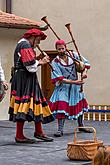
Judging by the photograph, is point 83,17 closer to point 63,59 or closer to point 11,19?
point 11,19

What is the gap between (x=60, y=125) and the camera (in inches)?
362

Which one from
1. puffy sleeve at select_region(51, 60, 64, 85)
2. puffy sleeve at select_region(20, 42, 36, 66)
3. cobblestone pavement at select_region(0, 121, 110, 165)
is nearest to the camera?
cobblestone pavement at select_region(0, 121, 110, 165)

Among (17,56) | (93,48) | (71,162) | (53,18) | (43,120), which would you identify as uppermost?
(53,18)

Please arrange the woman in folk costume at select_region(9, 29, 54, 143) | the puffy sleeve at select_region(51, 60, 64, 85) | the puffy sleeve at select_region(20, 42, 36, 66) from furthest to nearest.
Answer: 1. the puffy sleeve at select_region(51, 60, 64, 85)
2. the woman in folk costume at select_region(9, 29, 54, 143)
3. the puffy sleeve at select_region(20, 42, 36, 66)

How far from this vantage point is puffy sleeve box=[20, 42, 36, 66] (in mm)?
7699

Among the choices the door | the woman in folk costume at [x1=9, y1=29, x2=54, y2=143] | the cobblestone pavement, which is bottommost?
the cobblestone pavement

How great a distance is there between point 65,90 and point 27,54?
5.71 feet

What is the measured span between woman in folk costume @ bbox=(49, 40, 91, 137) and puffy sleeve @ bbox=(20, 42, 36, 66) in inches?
49.1

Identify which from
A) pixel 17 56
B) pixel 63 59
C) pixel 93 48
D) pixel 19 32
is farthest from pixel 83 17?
pixel 17 56

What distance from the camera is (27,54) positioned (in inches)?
305

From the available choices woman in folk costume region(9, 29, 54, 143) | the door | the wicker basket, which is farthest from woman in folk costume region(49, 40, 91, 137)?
the door

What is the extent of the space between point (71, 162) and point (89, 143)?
388mm

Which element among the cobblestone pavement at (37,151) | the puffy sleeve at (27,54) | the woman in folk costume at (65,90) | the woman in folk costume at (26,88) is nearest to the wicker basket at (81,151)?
the cobblestone pavement at (37,151)

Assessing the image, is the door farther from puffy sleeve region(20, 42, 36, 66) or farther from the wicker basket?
the wicker basket
